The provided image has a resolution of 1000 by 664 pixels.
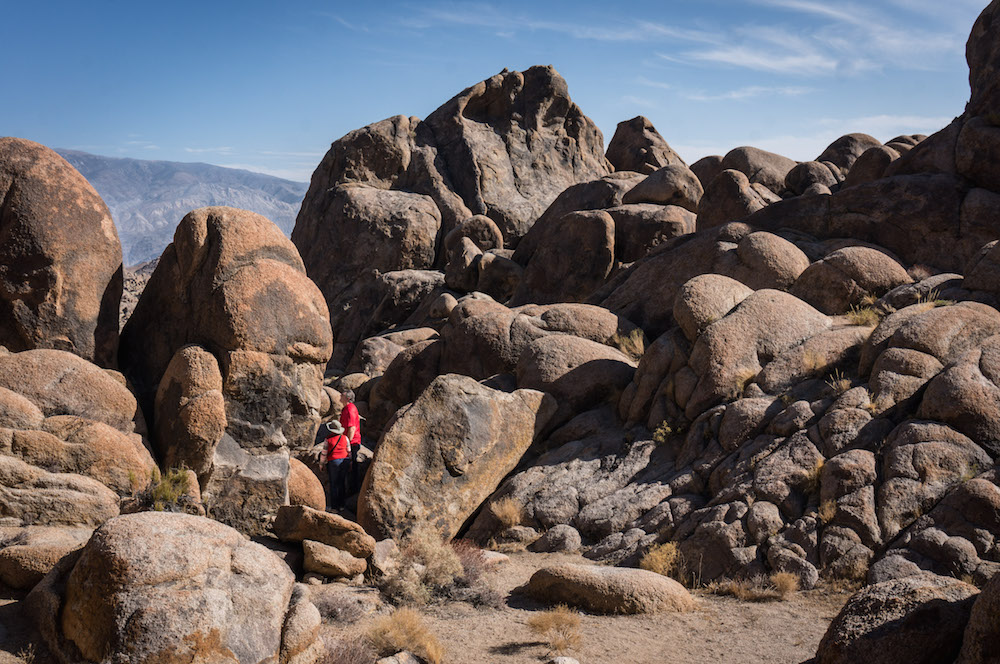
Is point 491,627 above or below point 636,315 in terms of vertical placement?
below

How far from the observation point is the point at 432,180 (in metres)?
38.5

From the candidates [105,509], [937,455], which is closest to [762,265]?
[937,455]

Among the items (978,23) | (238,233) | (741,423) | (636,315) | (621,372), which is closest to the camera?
(238,233)

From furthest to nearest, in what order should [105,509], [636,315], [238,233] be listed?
[636,315]
[238,233]
[105,509]

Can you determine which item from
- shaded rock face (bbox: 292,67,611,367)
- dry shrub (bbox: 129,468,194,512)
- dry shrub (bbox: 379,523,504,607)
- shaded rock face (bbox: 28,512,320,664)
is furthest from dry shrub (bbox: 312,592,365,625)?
shaded rock face (bbox: 292,67,611,367)

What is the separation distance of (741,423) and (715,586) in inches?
113

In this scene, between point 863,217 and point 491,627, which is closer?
point 491,627

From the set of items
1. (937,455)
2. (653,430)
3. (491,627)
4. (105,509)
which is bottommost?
(491,627)

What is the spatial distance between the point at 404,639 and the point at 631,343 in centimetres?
996

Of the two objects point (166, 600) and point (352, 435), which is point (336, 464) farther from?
point (166, 600)

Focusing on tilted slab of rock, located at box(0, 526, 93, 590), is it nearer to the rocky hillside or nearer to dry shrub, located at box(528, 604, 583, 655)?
the rocky hillside

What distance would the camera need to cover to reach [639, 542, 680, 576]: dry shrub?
1054 cm

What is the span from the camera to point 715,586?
10000 millimetres

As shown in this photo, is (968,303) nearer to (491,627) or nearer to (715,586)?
(715,586)
